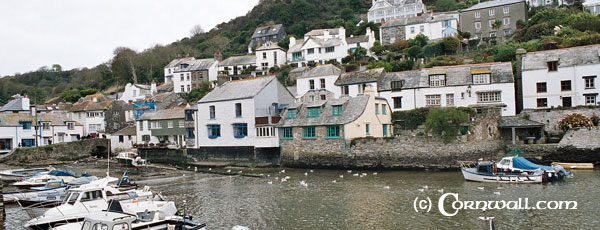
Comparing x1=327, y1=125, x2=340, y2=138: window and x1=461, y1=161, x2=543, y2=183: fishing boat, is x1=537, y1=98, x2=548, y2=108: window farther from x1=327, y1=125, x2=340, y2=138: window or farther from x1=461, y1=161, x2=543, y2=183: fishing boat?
x1=327, y1=125, x2=340, y2=138: window

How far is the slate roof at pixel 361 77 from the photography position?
45.1 meters

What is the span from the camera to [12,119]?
53.6 metres

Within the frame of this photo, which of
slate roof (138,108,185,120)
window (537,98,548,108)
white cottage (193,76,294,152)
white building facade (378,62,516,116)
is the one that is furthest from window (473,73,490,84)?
slate roof (138,108,185,120)

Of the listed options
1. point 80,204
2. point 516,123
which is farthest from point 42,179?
point 516,123

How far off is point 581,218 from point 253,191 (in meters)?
17.6

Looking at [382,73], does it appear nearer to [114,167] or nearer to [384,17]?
[114,167]

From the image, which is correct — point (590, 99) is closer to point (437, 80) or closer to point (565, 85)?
point (565, 85)

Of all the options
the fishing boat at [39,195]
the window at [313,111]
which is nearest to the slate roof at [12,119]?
the fishing boat at [39,195]

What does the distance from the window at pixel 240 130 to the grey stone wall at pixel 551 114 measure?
25.0 metres

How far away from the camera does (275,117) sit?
143ft

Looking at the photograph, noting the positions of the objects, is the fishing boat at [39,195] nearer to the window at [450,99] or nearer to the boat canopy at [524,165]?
the boat canopy at [524,165]

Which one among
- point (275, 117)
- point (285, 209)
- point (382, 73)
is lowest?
point (285, 209)

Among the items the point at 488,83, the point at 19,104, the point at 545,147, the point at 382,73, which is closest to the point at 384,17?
the point at 382,73

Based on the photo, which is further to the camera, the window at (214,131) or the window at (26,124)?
the window at (26,124)
